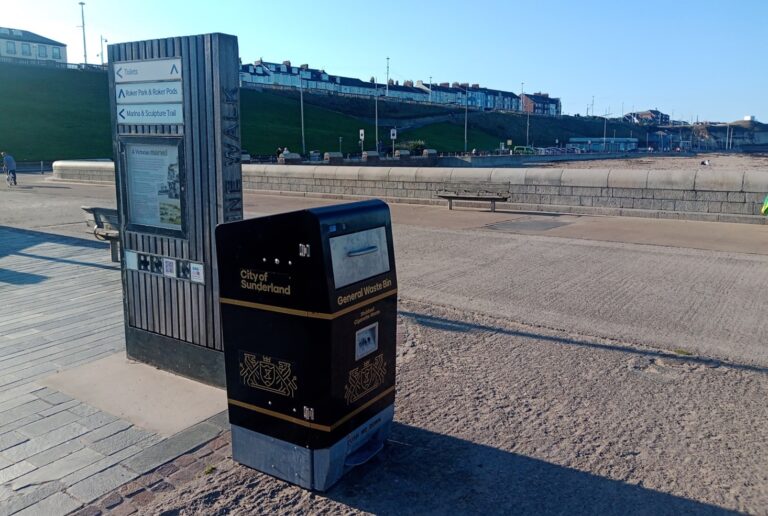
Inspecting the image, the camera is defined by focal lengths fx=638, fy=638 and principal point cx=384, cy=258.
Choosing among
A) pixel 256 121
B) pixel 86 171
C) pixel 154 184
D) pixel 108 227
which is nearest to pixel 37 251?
pixel 108 227

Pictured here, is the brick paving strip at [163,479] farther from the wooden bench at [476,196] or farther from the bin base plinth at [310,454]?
the wooden bench at [476,196]

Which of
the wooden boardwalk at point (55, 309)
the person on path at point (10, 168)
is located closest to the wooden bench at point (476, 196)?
the wooden boardwalk at point (55, 309)

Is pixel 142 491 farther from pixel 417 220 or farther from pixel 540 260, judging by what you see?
pixel 417 220

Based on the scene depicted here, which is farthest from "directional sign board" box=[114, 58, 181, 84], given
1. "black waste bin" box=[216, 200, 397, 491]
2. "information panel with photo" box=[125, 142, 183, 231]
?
"black waste bin" box=[216, 200, 397, 491]

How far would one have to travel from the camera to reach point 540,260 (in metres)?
10.1

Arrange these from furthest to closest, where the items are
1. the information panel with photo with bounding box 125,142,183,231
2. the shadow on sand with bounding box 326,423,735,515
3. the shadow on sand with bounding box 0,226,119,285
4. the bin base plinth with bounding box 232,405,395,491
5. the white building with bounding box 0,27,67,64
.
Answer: the white building with bounding box 0,27,67,64 < the shadow on sand with bounding box 0,226,119,285 < the information panel with photo with bounding box 125,142,183,231 < the bin base plinth with bounding box 232,405,395,491 < the shadow on sand with bounding box 326,423,735,515

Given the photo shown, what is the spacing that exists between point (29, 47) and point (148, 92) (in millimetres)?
114709

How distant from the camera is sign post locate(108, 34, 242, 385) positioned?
183 inches

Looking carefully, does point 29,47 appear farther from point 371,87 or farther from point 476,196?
point 476,196

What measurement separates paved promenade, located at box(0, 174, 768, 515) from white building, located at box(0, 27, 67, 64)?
3985 inches

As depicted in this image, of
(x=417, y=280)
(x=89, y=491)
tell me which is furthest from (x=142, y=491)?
(x=417, y=280)

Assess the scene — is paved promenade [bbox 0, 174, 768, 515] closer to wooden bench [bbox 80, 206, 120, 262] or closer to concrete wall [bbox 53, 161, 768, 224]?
wooden bench [bbox 80, 206, 120, 262]

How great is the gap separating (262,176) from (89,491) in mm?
19455

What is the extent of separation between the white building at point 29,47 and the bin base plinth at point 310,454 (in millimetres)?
104226
